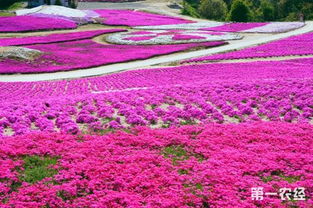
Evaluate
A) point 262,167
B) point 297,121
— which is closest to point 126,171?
point 262,167

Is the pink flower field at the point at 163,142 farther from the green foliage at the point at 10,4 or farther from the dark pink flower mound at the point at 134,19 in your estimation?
the green foliage at the point at 10,4

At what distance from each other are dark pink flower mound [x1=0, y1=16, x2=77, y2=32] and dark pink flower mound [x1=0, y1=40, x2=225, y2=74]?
16685 mm

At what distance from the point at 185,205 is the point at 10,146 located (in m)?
7.49

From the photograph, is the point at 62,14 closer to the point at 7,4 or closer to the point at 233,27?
the point at 7,4

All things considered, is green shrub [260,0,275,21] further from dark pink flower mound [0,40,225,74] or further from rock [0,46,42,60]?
rock [0,46,42,60]

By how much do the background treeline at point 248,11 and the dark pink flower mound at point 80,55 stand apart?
44.1 metres

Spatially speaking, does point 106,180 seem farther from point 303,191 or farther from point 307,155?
point 307,155

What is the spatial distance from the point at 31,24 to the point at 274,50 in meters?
50.0

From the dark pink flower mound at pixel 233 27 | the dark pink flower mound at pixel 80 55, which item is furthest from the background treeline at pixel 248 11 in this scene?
the dark pink flower mound at pixel 80 55

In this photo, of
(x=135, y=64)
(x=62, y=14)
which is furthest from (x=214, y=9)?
(x=135, y=64)

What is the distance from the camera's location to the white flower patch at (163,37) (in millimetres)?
61219

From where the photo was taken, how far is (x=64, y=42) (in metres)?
61.4

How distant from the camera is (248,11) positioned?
98812mm

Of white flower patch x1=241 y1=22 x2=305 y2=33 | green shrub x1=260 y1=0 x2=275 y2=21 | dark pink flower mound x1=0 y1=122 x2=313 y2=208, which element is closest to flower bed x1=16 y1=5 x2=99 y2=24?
white flower patch x1=241 y1=22 x2=305 y2=33
